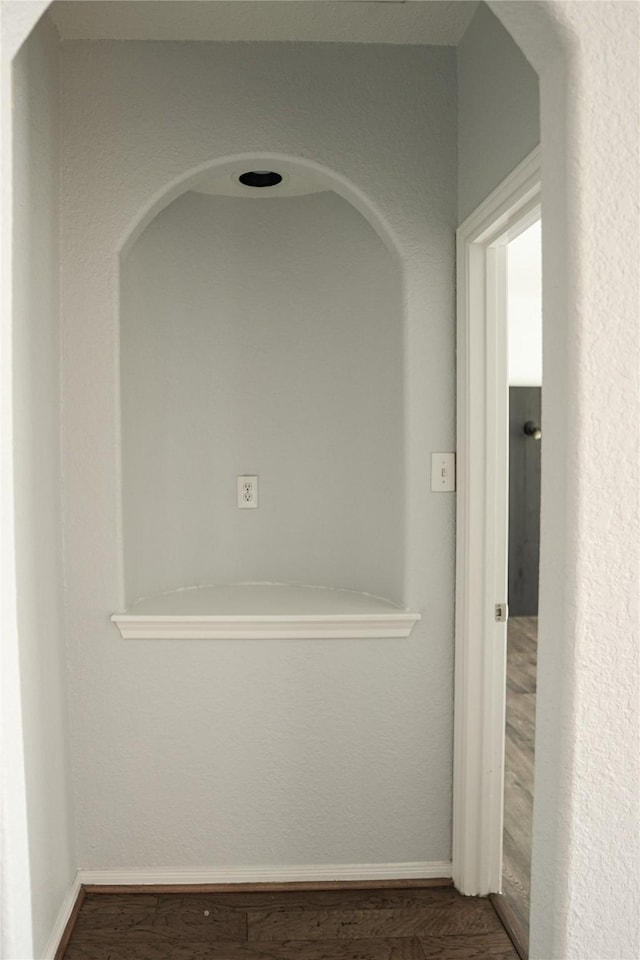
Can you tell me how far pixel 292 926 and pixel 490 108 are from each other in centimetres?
239

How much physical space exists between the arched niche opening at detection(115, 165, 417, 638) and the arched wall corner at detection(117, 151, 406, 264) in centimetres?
20

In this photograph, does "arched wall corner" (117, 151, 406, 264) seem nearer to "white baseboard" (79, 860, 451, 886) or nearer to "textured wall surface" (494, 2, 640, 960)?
"textured wall surface" (494, 2, 640, 960)

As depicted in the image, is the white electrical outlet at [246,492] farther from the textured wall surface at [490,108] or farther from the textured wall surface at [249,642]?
the textured wall surface at [490,108]

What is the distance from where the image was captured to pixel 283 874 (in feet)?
7.74

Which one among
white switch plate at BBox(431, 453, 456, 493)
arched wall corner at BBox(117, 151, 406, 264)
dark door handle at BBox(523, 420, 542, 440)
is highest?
arched wall corner at BBox(117, 151, 406, 264)

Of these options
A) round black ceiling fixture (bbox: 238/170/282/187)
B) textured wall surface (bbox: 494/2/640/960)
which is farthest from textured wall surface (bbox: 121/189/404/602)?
textured wall surface (bbox: 494/2/640/960)

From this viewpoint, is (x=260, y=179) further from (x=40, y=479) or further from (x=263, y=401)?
(x=40, y=479)

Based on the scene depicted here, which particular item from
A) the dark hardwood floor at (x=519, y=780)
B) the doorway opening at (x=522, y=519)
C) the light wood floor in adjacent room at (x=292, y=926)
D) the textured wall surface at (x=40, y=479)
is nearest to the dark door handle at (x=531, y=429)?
the doorway opening at (x=522, y=519)

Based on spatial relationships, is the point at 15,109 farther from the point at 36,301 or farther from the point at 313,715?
the point at 313,715

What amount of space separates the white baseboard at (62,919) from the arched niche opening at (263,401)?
2.90ft

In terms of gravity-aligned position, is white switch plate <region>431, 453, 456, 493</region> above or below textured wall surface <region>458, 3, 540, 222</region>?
below

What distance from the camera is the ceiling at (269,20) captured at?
2002mm

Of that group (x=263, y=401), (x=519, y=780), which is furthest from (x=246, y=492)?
(x=519, y=780)

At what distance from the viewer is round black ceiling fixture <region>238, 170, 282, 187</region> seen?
100 inches
